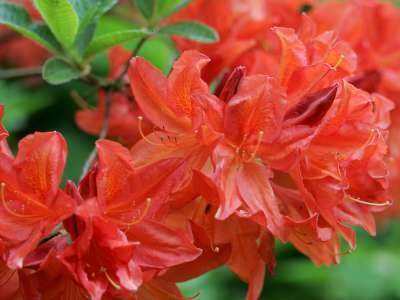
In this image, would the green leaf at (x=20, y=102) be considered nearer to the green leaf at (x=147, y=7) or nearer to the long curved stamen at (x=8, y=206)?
the green leaf at (x=147, y=7)

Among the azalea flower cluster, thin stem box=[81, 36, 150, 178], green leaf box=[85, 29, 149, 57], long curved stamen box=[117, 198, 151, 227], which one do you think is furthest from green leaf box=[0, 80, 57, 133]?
long curved stamen box=[117, 198, 151, 227]

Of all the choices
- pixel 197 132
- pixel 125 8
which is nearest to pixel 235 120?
pixel 197 132

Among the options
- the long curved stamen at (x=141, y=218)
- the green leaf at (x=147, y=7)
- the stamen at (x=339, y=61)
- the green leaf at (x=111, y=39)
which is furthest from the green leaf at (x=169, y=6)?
the long curved stamen at (x=141, y=218)

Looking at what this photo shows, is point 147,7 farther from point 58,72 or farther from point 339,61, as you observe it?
point 339,61

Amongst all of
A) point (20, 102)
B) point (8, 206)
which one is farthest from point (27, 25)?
point (20, 102)

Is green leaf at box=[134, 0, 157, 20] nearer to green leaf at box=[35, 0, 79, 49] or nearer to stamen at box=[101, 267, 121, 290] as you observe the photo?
green leaf at box=[35, 0, 79, 49]

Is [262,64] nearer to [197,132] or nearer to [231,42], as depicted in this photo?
[231,42]
